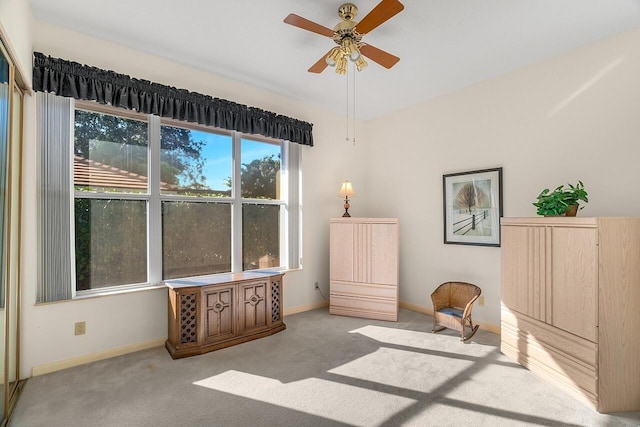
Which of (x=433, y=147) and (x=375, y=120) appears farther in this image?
(x=375, y=120)

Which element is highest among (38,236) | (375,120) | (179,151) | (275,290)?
(375,120)

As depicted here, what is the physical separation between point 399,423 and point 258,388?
1053 mm

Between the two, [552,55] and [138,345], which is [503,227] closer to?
[552,55]

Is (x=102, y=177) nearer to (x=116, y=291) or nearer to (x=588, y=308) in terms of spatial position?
(x=116, y=291)

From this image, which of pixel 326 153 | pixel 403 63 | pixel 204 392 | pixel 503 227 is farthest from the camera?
pixel 326 153

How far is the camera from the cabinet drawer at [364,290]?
3.84 metres

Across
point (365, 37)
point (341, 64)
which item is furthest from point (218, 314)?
point (365, 37)

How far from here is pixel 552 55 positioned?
297 centimetres

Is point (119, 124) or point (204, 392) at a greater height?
point (119, 124)

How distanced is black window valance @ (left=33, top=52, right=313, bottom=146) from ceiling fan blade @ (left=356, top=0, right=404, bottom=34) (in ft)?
6.04

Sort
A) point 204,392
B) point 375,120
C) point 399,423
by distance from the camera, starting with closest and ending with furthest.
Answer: point 399,423 < point 204,392 < point 375,120

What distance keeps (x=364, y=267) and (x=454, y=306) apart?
117cm

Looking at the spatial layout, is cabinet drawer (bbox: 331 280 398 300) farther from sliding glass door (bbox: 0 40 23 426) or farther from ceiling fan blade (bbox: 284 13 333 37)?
sliding glass door (bbox: 0 40 23 426)

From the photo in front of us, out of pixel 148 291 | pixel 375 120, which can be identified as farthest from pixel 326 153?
pixel 148 291
